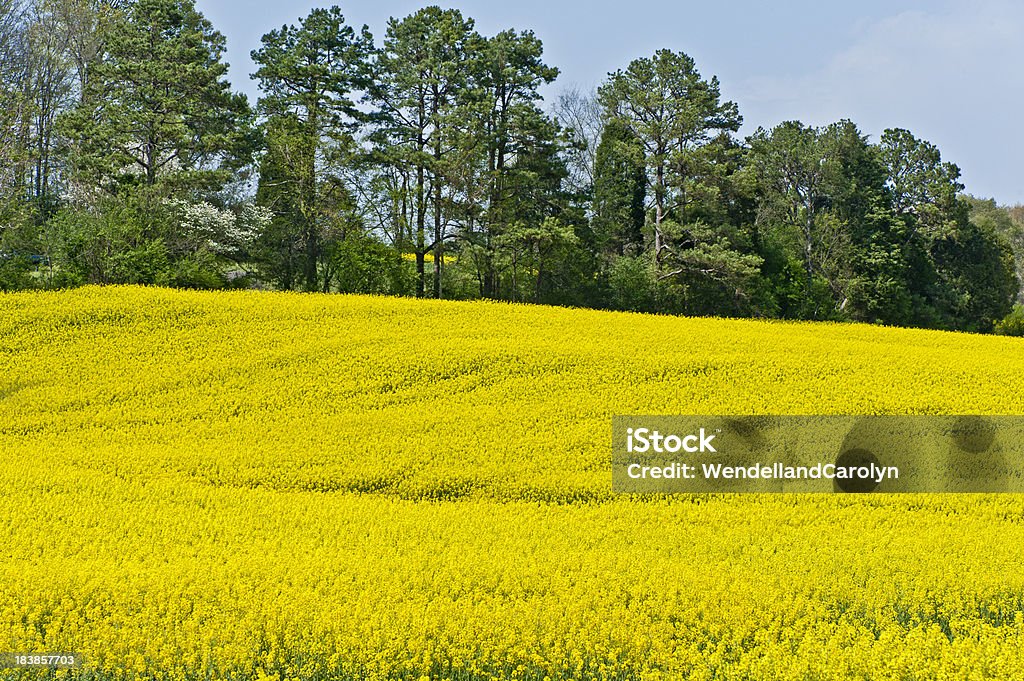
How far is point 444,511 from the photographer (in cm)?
1106

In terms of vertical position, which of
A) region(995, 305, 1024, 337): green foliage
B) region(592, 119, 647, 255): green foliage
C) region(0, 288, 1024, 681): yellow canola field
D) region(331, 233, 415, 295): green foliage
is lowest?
region(0, 288, 1024, 681): yellow canola field

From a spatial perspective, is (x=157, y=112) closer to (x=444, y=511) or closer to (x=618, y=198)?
(x=618, y=198)

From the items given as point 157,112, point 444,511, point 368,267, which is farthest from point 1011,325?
point 444,511

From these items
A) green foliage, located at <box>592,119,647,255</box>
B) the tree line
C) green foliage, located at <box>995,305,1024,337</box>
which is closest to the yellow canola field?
the tree line

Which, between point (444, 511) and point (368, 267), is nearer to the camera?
point (444, 511)

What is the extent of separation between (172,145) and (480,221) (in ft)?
38.6

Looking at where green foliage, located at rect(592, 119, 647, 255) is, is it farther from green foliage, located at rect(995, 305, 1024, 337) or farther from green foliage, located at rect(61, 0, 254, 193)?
green foliage, located at rect(995, 305, 1024, 337)

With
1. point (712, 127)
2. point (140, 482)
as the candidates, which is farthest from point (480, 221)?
point (140, 482)

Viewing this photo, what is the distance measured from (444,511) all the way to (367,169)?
25048mm

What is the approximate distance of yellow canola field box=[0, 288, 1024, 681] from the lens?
253 inches

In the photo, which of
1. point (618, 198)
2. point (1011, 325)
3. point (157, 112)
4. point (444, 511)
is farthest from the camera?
point (1011, 325)

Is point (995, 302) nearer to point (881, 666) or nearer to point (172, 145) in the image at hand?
point (172, 145)

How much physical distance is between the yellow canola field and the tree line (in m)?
8.64

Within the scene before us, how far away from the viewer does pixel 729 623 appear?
6.96m
